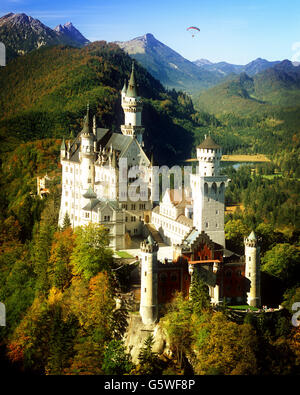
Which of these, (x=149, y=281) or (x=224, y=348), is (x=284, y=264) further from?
(x=149, y=281)

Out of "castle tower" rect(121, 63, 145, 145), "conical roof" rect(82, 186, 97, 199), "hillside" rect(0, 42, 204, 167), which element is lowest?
"conical roof" rect(82, 186, 97, 199)

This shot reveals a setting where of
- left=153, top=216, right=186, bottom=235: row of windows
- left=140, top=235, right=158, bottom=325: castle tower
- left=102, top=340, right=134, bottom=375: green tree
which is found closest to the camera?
left=102, top=340, right=134, bottom=375: green tree

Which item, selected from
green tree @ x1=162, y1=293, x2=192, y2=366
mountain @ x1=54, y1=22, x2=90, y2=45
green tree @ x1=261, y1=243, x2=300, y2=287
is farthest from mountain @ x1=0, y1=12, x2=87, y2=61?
green tree @ x1=162, y1=293, x2=192, y2=366

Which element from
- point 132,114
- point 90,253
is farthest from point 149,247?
point 132,114

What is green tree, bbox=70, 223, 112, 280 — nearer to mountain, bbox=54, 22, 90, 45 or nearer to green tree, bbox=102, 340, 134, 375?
green tree, bbox=102, 340, 134, 375

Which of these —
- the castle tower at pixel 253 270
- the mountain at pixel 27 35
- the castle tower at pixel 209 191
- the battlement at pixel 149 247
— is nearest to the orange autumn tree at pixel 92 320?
the battlement at pixel 149 247

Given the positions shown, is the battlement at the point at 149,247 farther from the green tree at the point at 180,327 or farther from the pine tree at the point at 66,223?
the pine tree at the point at 66,223

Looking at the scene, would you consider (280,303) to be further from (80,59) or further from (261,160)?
(80,59)

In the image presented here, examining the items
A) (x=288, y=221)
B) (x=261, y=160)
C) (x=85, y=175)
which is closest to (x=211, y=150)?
(x=85, y=175)

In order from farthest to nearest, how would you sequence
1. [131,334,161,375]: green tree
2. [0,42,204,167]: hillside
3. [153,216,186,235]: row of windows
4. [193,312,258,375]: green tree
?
1. [0,42,204,167]: hillside
2. [153,216,186,235]: row of windows
3. [131,334,161,375]: green tree
4. [193,312,258,375]: green tree
